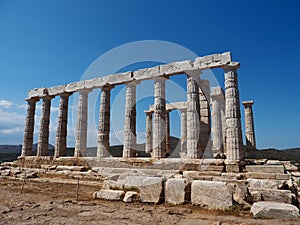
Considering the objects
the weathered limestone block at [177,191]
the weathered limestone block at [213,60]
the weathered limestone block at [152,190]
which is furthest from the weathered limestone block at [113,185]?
the weathered limestone block at [213,60]

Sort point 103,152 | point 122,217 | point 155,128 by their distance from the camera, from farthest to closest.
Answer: point 103,152, point 155,128, point 122,217

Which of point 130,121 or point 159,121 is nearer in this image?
point 159,121

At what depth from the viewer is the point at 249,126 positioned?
24.1 metres

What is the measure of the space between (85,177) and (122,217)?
10.6m

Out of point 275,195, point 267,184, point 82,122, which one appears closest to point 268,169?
point 267,184

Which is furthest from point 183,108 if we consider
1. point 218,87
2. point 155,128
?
point 155,128

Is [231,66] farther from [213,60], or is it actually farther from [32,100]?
[32,100]

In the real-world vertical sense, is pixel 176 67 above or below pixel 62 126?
above

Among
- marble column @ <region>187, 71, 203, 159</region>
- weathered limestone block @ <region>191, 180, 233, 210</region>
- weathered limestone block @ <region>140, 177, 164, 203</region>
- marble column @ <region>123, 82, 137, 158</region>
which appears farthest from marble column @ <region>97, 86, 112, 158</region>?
weathered limestone block @ <region>191, 180, 233, 210</region>

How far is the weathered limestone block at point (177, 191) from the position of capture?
7500 millimetres

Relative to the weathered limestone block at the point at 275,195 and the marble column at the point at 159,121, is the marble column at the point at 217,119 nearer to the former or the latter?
the marble column at the point at 159,121

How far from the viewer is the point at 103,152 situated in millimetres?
18750

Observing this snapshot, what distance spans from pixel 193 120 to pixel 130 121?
17.2 feet

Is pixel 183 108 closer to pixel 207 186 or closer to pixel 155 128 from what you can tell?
pixel 155 128
